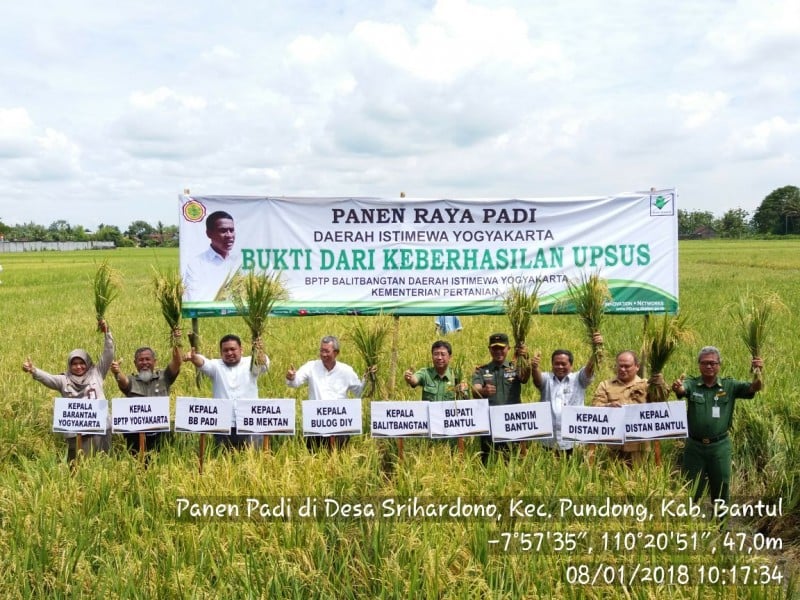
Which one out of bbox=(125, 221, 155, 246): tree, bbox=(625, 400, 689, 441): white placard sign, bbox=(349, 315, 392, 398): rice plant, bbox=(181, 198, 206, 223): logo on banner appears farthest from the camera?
bbox=(125, 221, 155, 246): tree

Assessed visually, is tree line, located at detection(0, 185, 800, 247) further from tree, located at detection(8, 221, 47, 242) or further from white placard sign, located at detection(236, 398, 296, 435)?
white placard sign, located at detection(236, 398, 296, 435)

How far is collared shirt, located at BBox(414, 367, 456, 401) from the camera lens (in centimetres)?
600

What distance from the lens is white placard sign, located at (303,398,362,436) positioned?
5.61m

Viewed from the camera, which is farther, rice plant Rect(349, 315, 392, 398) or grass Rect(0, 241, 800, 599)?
rice plant Rect(349, 315, 392, 398)

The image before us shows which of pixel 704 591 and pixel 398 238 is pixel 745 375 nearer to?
pixel 398 238

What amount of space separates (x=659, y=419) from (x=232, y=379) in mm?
4111

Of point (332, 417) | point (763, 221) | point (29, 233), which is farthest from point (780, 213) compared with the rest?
point (29, 233)

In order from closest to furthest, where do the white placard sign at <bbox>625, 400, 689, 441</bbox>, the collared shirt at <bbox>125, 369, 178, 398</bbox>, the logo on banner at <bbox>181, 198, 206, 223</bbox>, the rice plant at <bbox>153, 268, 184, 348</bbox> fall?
the white placard sign at <bbox>625, 400, 689, 441</bbox>, the collared shirt at <bbox>125, 369, 178, 398</bbox>, the rice plant at <bbox>153, 268, 184, 348</bbox>, the logo on banner at <bbox>181, 198, 206, 223</bbox>

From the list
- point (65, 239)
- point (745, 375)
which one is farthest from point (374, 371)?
point (65, 239)

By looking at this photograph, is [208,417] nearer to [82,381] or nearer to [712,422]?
[82,381]

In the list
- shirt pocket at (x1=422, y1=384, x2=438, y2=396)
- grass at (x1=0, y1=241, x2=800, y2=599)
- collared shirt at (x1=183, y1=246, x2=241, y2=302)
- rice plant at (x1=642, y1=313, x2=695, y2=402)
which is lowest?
grass at (x1=0, y1=241, x2=800, y2=599)

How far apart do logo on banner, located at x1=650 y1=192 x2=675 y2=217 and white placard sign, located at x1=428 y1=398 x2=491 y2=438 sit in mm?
4306

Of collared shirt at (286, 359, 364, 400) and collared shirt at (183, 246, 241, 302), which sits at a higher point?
collared shirt at (183, 246, 241, 302)

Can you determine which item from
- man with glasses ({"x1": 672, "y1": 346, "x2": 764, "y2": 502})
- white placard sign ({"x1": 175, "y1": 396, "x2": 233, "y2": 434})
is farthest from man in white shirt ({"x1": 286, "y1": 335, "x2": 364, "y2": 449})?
man with glasses ({"x1": 672, "y1": 346, "x2": 764, "y2": 502})
